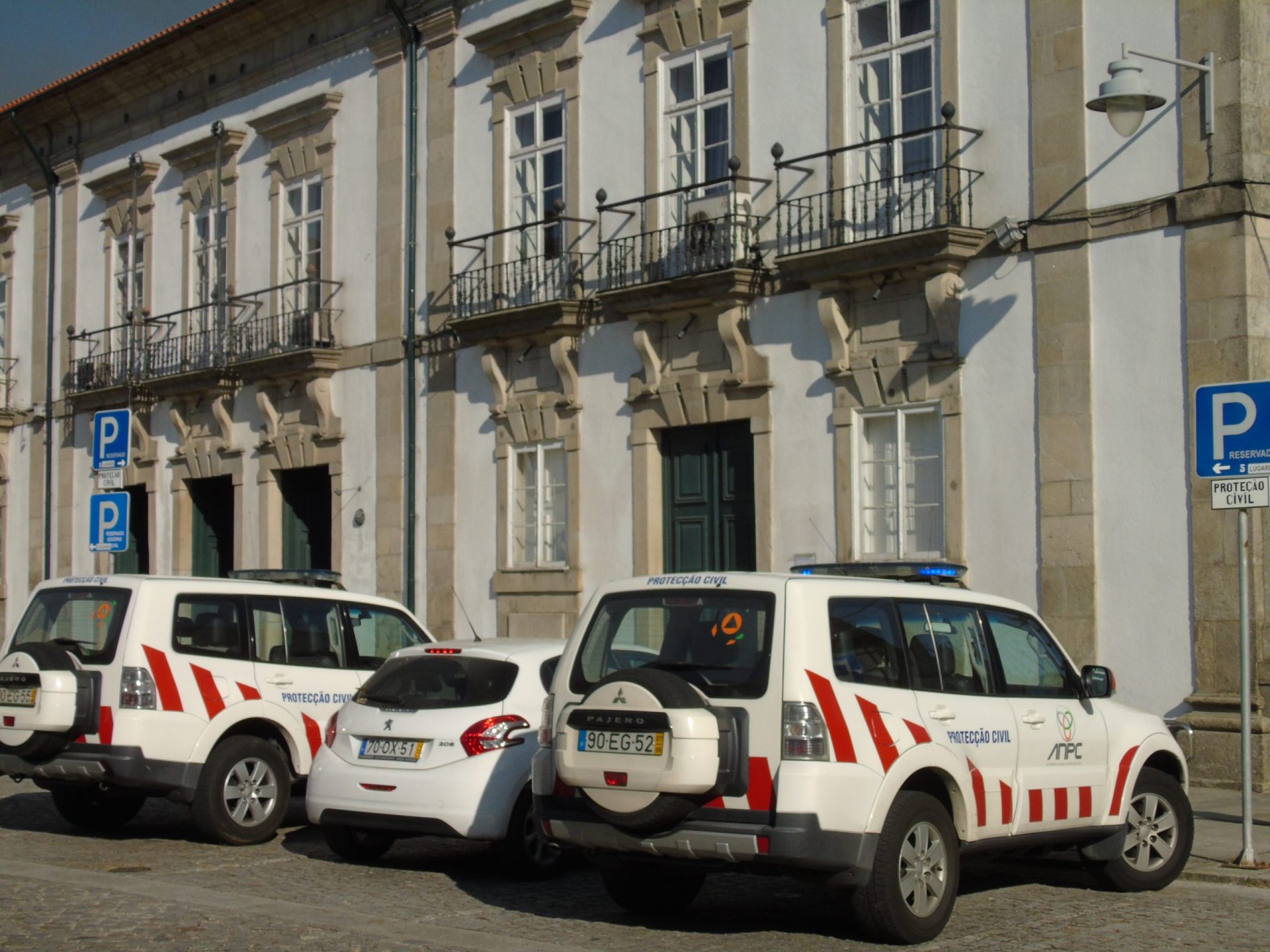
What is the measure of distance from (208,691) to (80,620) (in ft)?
3.40

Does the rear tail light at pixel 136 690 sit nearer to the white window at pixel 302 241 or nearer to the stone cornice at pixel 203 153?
the white window at pixel 302 241

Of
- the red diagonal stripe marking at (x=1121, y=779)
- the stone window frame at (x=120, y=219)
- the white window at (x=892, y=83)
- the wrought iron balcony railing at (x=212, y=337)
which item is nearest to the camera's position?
the red diagonal stripe marking at (x=1121, y=779)

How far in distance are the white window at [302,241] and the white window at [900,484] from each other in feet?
32.3

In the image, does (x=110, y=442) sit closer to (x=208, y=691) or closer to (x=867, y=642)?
→ (x=208, y=691)

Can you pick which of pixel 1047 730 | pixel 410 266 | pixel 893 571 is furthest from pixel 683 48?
pixel 1047 730

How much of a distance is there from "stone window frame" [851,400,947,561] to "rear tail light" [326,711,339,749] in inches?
263

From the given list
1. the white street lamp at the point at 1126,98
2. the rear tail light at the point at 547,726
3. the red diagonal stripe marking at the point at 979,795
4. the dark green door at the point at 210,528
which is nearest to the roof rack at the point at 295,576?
the rear tail light at the point at 547,726

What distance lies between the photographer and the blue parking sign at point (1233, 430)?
36.7 feet

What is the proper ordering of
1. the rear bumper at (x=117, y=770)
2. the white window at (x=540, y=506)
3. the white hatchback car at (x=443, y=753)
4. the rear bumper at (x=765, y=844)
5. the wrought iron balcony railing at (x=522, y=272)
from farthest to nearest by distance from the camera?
the white window at (x=540, y=506) → the wrought iron balcony railing at (x=522, y=272) → the rear bumper at (x=117, y=770) → the white hatchback car at (x=443, y=753) → the rear bumper at (x=765, y=844)

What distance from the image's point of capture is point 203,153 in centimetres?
2692

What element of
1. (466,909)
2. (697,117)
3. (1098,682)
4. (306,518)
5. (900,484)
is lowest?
(466,909)

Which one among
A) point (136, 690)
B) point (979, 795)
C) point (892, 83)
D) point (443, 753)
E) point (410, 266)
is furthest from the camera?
point (410, 266)

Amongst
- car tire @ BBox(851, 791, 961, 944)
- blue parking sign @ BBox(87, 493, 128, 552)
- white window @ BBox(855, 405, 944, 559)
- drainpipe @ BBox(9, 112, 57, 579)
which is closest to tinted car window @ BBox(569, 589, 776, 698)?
car tire @ BBox(851, 791, 961, 944)

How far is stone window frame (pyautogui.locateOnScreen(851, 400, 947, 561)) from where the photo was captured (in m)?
16.5
